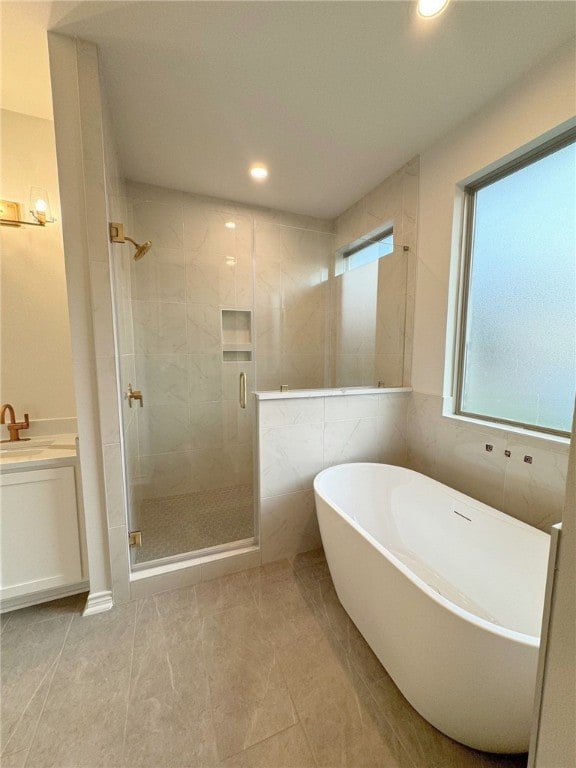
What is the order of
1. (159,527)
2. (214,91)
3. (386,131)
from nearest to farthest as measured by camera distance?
(214,91), (386,131), (159,527)

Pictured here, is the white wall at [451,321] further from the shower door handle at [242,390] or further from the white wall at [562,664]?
the shower door handle at [242,390]

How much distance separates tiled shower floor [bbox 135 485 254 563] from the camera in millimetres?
1897

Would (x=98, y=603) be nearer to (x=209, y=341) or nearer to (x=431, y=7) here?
(x=209, y=341)

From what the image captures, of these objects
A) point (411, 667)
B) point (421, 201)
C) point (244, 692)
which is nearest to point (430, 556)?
point (411, 667)

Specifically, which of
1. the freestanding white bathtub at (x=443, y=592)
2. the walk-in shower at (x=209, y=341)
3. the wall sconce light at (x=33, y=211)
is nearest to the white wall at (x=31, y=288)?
the wall sconce light at (x=33, y=211)

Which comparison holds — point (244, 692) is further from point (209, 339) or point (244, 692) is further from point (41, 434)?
point (209, 339)

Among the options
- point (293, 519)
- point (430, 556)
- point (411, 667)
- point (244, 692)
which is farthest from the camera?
point (293, 519)

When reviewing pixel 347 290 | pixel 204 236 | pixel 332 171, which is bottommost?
pixel 347 290

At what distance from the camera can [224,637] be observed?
1.38 meters

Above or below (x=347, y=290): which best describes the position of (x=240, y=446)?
below

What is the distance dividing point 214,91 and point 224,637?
2.70m

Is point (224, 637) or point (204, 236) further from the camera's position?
point (204, 236)

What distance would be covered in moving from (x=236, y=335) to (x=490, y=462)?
194 cm

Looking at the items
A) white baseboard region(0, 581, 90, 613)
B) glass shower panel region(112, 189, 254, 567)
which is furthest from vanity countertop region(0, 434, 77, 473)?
white baseboard region(0, 581, 90, 613)
